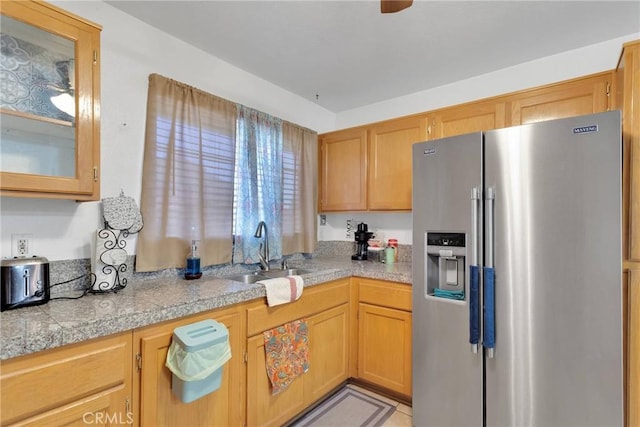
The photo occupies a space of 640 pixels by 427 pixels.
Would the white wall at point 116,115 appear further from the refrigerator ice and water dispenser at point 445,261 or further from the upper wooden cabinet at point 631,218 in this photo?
the upper wooden cabinet at point 631,218

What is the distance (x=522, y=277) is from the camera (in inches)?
60.7

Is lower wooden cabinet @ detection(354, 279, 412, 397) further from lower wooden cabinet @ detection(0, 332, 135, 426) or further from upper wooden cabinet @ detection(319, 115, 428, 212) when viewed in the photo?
lower wooden cabinet @ detection(0, 332, 135, 426)

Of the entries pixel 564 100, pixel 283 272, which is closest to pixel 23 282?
pixel 283 272

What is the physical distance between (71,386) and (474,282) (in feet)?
5.97

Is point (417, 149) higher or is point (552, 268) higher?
point (417, 149)

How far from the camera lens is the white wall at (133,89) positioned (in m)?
1.52

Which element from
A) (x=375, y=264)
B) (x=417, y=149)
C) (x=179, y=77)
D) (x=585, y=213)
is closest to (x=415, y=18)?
(x=417, y=149)

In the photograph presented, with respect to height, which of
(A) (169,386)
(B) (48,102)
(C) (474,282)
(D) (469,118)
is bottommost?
(A) (169,386)

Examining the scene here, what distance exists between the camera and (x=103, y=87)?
1.70 m

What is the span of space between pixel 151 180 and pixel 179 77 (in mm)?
752

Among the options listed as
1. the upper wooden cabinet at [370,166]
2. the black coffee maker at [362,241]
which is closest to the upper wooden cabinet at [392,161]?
the upper wooden cabinet at [370,166]

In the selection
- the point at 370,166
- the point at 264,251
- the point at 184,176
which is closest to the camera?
the point at 184,176

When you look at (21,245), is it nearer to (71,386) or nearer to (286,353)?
(71,386)

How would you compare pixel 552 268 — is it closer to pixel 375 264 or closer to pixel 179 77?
pixel 375 264
